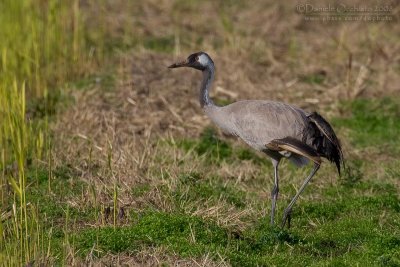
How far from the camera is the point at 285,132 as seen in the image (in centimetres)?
776

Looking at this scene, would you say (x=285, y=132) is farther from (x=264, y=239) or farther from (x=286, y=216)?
(x=264, y=239)

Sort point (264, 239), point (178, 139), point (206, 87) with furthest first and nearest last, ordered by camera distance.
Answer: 1. point (178, 139)
2. point (206, 87)
3. point (264, 239)

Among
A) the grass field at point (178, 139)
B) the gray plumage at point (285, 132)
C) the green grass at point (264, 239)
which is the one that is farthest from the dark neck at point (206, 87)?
the green grass at point (264, 239)

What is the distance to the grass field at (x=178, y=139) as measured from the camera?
701cm

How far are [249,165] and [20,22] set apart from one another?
11.7ft

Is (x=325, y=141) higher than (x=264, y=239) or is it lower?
higher

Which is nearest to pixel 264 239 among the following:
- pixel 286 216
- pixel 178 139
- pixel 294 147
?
pixel 286 216

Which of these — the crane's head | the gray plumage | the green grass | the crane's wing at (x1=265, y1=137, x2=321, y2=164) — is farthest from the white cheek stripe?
the green grass

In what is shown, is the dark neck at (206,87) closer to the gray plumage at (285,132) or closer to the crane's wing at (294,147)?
the gray plumage at (285,132)

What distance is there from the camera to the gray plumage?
7.72 meters

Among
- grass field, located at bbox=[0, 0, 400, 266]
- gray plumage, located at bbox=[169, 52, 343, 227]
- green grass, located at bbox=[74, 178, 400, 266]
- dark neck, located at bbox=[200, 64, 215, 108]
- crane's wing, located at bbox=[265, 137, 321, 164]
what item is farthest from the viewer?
dark neck, located at bbox=[200, 64, 215, 108]

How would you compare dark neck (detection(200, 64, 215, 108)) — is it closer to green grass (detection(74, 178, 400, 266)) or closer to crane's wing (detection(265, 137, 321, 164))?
crane's wing (detection(265, 137, 321, 164))

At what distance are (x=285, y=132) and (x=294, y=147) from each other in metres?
0.19

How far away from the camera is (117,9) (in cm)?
1608
